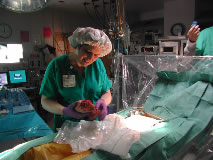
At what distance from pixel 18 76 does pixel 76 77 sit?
10.7ft

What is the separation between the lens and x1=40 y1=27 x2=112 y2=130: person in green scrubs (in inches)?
39.7

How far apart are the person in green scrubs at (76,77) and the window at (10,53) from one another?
3.47 meters

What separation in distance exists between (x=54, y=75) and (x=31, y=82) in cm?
336

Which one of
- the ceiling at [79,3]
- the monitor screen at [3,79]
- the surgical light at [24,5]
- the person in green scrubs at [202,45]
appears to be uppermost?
the ceiling at [79,3]

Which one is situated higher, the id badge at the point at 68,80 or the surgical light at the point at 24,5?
the surgical light at the point at 24,5

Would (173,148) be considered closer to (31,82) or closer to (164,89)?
(164,89)

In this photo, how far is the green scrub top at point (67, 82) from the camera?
109cm

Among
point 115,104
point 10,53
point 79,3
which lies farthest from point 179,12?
point 10,53

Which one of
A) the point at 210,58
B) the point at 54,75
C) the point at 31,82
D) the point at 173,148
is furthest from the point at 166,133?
the point at 31,82

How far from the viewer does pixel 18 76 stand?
12.7ft

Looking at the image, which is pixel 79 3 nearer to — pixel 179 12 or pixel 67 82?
pixel 179 12

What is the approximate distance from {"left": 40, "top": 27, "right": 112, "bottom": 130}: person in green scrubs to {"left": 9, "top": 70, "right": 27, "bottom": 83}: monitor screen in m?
3.07

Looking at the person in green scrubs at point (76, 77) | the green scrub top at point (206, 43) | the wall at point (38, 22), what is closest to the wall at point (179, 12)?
the green scrub top at point (206, 43)

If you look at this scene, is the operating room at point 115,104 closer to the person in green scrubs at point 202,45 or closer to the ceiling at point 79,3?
the person in green scrubs at point 202,45
